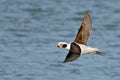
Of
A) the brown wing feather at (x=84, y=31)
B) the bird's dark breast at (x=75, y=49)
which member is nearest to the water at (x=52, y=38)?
the brown wing feather at (x=84, y=31)

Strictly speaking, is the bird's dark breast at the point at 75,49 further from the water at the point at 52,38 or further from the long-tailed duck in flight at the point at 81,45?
the water at the point at 52,38

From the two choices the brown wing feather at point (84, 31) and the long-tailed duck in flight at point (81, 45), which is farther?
the brown wing feather at point (84, 31)

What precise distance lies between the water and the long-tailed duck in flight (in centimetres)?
300

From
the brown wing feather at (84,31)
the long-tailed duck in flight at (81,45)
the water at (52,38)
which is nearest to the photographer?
the long-tailed duck in flight at (81,45)

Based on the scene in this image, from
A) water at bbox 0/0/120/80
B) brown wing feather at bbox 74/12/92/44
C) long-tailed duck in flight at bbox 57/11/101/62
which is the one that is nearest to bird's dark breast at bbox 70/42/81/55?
long-tailed duck in flight at bbox 57/11/101/62

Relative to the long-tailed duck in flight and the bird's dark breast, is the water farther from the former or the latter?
the bird's dark breast

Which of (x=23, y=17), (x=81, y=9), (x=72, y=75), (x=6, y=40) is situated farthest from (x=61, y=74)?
(x=81, y=9)

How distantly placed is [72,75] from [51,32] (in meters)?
3.88

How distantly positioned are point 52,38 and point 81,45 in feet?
21.1

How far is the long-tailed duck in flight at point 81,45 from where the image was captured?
1020 cm

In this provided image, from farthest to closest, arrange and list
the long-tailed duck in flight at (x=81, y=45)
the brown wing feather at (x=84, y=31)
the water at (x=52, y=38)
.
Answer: the water at (x=52, y=38) < the brown wing feather at (x=84, y=31) < the long-tailed duck in flight at (x=81, y=45)

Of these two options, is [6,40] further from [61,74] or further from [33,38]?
[61,74]

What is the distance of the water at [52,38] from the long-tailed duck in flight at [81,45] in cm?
300

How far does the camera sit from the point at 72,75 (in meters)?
13.9
